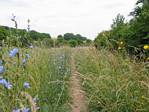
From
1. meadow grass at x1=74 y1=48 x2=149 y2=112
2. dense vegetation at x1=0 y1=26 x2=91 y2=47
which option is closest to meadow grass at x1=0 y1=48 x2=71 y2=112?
dense vegetation at x1=0 y1=26 x2=91 y2=47

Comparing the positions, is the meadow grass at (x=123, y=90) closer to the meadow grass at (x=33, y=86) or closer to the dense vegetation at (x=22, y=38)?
the meadow grass at (x=33, y=86)

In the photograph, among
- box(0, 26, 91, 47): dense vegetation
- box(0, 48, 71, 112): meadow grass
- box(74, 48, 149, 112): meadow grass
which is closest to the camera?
box(0, 48, 71, 112): meadow grass

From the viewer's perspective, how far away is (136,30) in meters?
8.62

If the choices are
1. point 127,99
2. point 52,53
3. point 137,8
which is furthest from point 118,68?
point 52,53

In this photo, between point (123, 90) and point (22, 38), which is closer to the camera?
point (123, 90)

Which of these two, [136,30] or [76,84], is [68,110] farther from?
[136,30]

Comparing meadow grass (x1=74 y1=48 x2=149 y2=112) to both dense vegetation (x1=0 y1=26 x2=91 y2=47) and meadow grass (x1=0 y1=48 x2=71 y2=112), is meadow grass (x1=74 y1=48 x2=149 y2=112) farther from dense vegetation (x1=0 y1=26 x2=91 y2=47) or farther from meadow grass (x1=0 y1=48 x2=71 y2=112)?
dense vegetation (x1=0 y1=26 x2=91 y2=47)

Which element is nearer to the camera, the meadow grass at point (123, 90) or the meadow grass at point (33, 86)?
the meadow grass at point (33, 86)

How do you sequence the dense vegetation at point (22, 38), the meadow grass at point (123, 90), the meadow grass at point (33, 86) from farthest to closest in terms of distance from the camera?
the dense vegetation at point (22, 38) → the meadow grass at point (123, 90) → the meadow grass at point (33, 86)

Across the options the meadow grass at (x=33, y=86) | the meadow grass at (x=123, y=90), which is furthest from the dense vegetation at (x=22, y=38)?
the meadow grass at (x=123, y=90)

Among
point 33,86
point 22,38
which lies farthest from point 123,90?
point 22,38

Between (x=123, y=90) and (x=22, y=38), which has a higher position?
(x=22, y=38)

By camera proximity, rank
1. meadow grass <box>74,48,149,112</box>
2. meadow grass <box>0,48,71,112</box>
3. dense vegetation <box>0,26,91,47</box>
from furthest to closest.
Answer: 1. dense vegetation <box>0,26,91,47</box>
2. meadow grass <box>74,48,149,112</box>
3. meadow grass <box>0,48,71,112</box>

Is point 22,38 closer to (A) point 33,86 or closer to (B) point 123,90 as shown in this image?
(A) point 33,86
